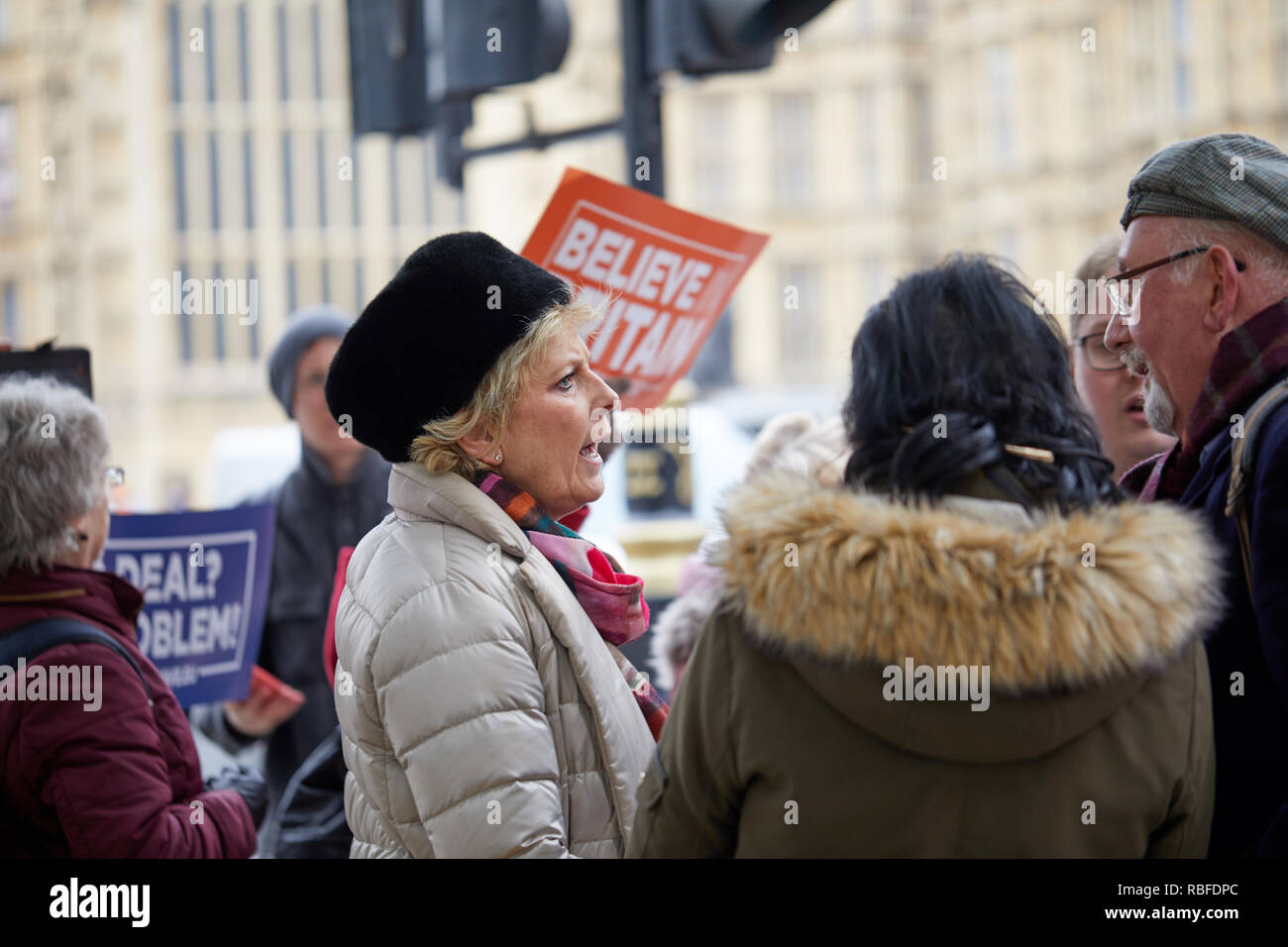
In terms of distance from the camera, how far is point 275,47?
3148cm

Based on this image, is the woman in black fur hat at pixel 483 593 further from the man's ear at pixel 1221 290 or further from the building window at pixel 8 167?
the building window at pixel 8 167

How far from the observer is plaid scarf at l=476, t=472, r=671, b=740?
A: 201 centimetres

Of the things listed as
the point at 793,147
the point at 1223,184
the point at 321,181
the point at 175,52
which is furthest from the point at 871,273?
the point at 1223,184

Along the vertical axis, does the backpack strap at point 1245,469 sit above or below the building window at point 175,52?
below

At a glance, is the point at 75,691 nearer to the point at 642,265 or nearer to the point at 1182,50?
the point at 642,265

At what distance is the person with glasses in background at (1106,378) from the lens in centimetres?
296

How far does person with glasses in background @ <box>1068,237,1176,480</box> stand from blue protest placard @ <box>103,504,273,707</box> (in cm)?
175

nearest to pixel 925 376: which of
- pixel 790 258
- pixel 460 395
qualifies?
pixel 460 395

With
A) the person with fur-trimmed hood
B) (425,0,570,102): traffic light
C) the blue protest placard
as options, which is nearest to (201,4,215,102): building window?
(425,0,570,102): traffic light

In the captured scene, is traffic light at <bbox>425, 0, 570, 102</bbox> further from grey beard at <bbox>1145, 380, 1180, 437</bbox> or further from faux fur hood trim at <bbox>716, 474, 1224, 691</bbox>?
faux fur hood trim at <bbox>716, 474, 1224, 691</bbox>

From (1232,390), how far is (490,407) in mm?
995

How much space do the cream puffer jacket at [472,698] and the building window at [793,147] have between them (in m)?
30.5

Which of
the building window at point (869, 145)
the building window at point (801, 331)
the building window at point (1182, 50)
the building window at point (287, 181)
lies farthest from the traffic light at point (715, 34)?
the building window at point (287, 181)
